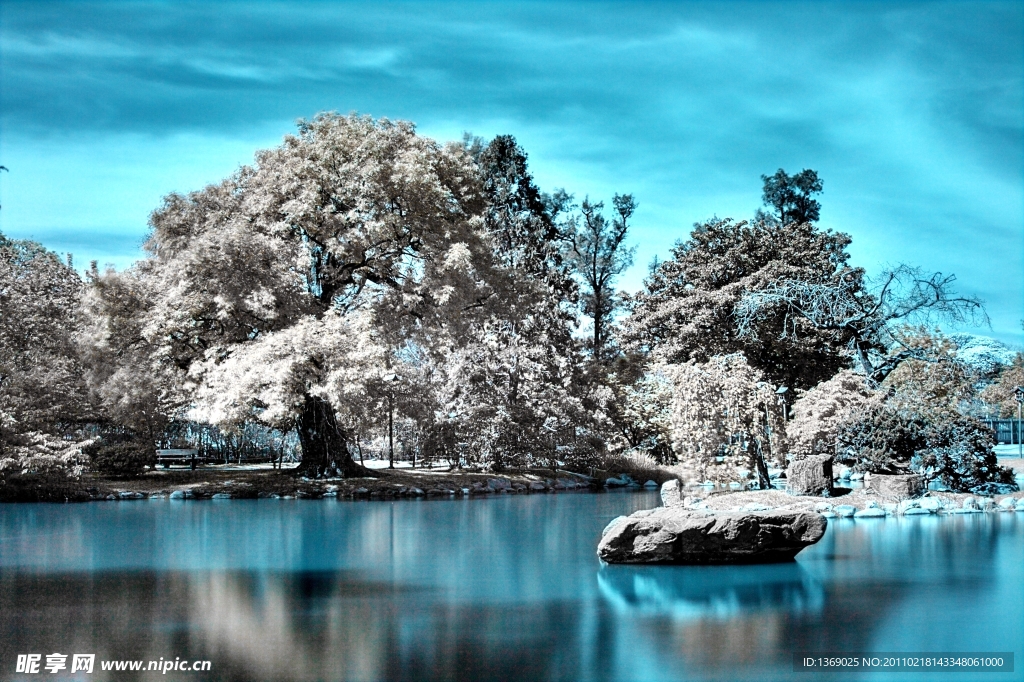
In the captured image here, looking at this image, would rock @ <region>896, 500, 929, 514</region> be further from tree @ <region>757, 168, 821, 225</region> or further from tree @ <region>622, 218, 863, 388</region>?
tree @ <region>757, 168, 821, 225</region>

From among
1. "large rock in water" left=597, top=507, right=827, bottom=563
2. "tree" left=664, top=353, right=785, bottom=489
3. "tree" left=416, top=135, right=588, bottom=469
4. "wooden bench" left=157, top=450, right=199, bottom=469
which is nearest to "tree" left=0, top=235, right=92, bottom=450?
"wooden bench" left=157, top=450, right=199, bottom=469

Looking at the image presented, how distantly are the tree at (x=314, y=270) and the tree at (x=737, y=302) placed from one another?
611cm

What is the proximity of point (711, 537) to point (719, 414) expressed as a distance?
19.5ft


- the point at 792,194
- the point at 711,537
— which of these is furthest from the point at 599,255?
the point at 711,537

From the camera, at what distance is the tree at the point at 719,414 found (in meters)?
14.8

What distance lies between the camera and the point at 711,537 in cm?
915

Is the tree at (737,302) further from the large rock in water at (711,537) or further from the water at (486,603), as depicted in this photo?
the large rock in water at (711,537)

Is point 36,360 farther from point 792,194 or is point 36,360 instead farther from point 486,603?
point 792,194

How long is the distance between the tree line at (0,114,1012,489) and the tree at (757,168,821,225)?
737 centimetres

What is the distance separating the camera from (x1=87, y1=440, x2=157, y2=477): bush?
20.7m

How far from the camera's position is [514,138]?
1140 inches

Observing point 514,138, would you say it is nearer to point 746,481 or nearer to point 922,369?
point 922,369

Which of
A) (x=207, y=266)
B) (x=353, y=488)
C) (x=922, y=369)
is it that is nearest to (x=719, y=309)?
(x=922, y=369)

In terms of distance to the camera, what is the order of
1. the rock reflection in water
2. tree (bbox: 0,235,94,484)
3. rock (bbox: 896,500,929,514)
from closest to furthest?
the rock reflection in water
rock (bbox: 896,500,929,514)
tree (bbox: 0,235,94,484)
